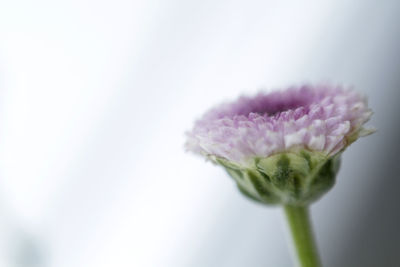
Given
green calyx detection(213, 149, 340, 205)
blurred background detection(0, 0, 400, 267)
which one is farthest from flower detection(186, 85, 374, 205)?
blurred background detection(0, 0, 400, 267)

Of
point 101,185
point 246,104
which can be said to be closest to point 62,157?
point 101,185

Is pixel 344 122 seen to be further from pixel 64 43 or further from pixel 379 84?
pixel 379 84

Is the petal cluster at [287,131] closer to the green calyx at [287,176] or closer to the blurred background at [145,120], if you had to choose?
the green calyx at [287,176]

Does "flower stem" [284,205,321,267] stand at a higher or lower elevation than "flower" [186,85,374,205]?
lower

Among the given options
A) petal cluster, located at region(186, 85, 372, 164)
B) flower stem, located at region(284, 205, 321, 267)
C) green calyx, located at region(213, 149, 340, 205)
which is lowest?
flower stem, located at region(284, 205, 321, 267)

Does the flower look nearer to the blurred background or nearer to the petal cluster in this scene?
the petal cluster
